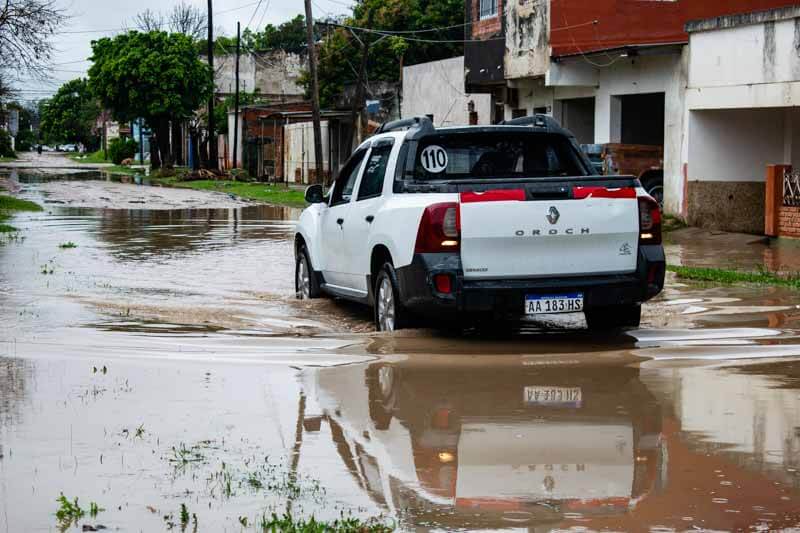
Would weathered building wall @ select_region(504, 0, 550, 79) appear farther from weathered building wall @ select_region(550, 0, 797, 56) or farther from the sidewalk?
the sidewalk

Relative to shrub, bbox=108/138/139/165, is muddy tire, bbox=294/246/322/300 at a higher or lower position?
lower

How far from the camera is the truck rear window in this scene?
34.4 feet

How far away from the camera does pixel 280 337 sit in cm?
1016

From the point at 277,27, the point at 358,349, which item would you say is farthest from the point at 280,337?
the point at 277,27

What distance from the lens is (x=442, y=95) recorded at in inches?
1677

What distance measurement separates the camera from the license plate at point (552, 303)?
9.39 m

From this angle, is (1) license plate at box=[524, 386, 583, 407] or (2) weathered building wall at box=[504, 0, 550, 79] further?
(2) weathered building wall at box=[504, 0, 550, 79]

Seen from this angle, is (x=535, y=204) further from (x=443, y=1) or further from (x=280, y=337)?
(x=443, y=1)

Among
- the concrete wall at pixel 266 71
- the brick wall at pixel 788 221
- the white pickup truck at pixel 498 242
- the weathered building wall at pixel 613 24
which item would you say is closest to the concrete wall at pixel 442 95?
the weathered building wall at pixel 613 24

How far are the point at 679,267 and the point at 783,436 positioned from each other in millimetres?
10086

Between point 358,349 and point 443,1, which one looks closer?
point 358,349

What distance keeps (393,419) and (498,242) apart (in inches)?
99.0

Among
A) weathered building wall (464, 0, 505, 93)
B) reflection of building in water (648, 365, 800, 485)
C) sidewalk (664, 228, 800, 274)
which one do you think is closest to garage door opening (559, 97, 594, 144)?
weathered building wall (464, 0, 505, 93)

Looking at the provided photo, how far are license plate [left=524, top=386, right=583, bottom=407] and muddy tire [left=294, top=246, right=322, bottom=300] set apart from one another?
5158mm
